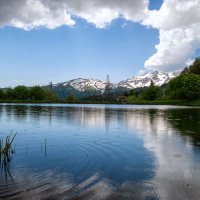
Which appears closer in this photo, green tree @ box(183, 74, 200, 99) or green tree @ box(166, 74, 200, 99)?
green tree @ box(183, 74, 200, 99)

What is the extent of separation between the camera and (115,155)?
58.5 ft

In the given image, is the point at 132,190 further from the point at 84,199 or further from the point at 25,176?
the point at 25,176

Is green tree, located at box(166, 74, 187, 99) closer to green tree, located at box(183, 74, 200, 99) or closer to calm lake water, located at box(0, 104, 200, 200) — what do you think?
green tree, located at box(183, 74, 200, 99)

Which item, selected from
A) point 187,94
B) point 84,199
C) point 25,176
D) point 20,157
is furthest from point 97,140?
point 187,94

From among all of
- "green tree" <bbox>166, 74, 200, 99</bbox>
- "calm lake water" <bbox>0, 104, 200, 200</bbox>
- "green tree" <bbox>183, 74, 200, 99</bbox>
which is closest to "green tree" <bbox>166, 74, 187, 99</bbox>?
"green tree" <bbox>166, 74, 200, 99</bbox>

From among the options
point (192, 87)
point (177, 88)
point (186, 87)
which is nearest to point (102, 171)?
point (192, 87)

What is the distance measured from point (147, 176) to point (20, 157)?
7.97 metres

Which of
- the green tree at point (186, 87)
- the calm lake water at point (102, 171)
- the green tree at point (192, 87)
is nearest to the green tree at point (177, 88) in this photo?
the green tree at point (186, 87)

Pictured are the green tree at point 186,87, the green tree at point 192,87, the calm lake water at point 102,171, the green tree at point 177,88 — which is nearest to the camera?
the calm lake water at point 102,171

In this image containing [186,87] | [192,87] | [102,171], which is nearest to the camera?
[102,171]

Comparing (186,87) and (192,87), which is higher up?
(186,87)

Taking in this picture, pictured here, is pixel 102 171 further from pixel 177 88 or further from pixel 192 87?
pixel 177 88

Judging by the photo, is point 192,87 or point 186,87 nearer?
point 192,87

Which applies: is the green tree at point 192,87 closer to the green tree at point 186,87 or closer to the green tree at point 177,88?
the green tree at point 186,87
